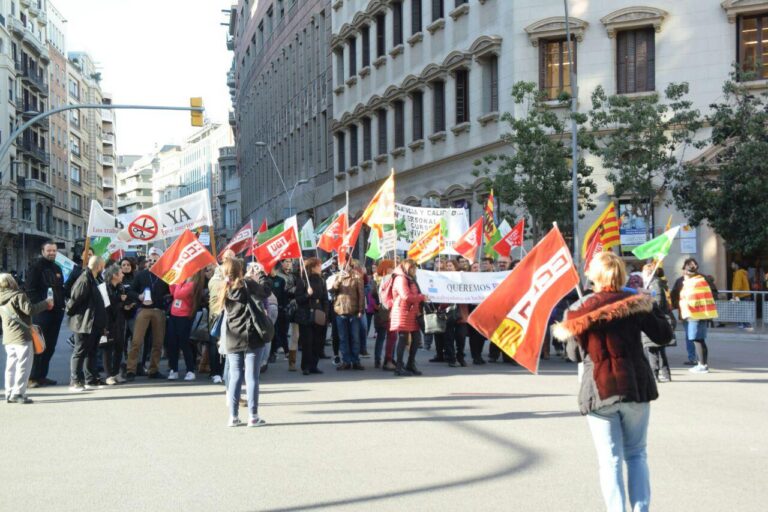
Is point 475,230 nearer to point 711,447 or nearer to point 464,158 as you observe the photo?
point 711,447

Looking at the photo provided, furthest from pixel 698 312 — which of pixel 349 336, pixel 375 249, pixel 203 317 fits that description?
pixel 375 249

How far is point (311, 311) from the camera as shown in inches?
620

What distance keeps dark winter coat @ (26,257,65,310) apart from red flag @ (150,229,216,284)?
162cm

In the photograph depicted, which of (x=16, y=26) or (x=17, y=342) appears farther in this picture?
(x=16, y=26)

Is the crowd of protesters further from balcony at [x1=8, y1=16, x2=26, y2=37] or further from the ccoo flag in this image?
balcony at [x1=8, y1=16, x2=26, y2=37]

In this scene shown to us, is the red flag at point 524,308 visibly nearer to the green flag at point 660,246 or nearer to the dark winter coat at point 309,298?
the green flag at point 660,246

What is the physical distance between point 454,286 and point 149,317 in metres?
4.95

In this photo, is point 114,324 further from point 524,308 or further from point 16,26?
point 16,26

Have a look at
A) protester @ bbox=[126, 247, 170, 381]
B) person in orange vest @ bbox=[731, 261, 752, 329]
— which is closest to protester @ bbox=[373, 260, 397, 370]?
protester @ bbox=[126, 247, 170, 381]

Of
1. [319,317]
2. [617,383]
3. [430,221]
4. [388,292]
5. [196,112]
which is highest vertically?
[196,112]

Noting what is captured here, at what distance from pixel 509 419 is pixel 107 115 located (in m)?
135

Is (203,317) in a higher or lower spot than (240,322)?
lower

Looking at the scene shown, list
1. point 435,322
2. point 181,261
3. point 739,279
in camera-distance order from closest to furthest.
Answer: point 181,261, point 435,322, point 739,279

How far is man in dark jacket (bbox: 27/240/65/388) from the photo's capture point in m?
14.1
